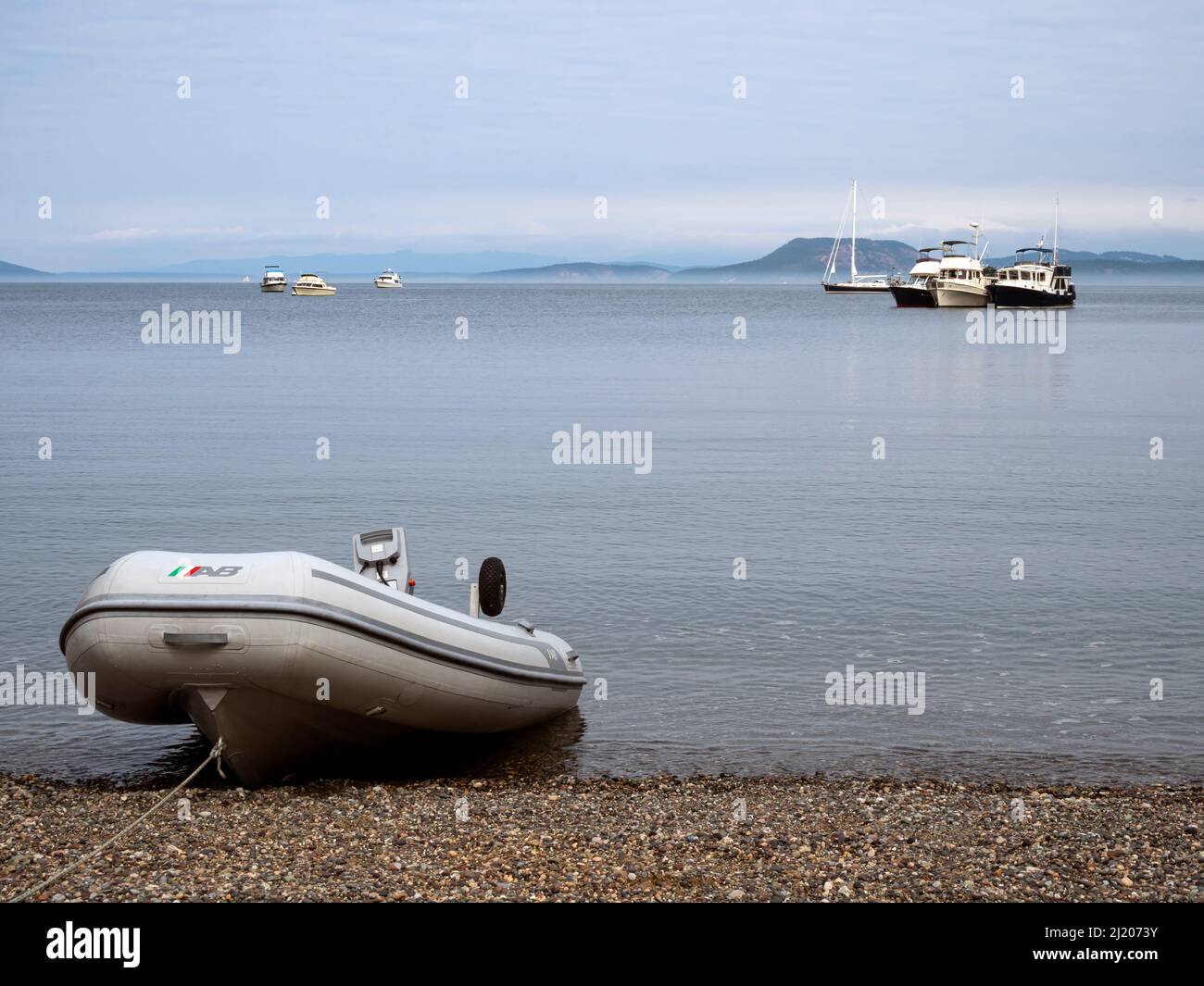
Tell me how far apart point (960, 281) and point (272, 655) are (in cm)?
11215

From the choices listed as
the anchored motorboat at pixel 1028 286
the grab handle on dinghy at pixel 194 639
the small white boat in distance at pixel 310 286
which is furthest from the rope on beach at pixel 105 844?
the small white boat in distance at pixel 310 286

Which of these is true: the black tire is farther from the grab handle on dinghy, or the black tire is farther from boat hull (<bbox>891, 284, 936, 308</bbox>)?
boat hull (<bbox>891, 284, 936, 308</bbox>)

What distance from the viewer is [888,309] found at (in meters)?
135

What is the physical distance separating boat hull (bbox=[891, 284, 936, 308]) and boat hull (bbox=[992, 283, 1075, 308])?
21.6ft

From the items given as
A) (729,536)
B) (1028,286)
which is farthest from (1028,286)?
(729,536)

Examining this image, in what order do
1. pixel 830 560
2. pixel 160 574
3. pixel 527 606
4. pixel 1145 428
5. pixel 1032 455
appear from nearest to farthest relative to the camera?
pixel 160 574, pixel 527 606, pixel 830 560, pixel 1032 455, pixel 1145 428

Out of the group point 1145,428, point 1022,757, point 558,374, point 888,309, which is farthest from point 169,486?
point 888,309

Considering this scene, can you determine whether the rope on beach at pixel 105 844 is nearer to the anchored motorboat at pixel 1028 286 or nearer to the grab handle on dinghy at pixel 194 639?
the grab handle on dinghy at pixel 194 639

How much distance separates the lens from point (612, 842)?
830cm

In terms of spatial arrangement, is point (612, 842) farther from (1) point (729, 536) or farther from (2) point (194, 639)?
(1) point (729, 536)
